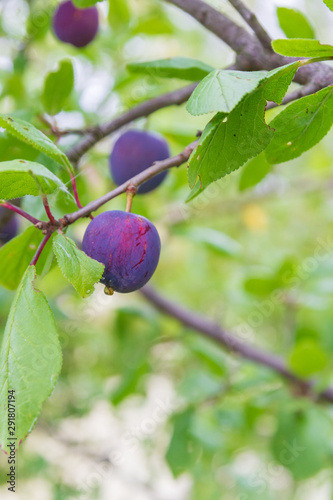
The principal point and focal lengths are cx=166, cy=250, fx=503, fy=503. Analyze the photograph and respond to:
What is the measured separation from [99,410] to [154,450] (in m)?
0.25

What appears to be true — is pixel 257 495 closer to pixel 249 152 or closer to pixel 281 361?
pixel 281 361

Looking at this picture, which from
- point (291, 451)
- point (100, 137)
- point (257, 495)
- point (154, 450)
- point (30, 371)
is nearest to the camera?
point (30, 371)

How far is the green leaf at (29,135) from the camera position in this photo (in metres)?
0.44

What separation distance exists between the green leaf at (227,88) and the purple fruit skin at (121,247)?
0.13 m

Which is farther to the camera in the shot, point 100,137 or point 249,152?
point 100,137

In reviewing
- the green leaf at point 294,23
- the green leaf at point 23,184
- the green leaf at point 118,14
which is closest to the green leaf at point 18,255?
the green leaf at point 23,184

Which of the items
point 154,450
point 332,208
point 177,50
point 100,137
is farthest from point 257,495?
point 177,50

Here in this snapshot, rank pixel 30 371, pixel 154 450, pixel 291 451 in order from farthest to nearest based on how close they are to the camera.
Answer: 1. pixel 154 450
2. pixel 291 451
3. pixel 30 371

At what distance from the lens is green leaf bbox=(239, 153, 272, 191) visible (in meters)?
0.77

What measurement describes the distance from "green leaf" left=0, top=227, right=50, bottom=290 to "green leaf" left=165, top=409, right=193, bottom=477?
0.71 metres

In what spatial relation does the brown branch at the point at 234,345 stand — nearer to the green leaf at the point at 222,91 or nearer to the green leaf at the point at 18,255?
the green leaf at the point at 18,255

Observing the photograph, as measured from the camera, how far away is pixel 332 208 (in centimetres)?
157

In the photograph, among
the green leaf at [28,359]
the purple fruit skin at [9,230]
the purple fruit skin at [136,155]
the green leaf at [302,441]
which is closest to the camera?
the green leaf at [28,359]

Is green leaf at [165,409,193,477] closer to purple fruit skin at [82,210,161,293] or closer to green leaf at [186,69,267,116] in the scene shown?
purple fruit skin at [82,210,161,293]
